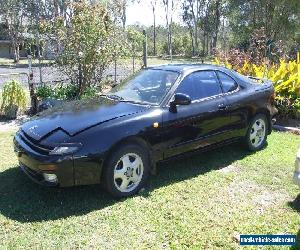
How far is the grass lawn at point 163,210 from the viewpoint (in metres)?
3.87

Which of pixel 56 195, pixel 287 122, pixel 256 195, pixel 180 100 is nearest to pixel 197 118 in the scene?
pixel 180 100

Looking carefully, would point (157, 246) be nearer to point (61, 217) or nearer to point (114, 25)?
point (61, 217)

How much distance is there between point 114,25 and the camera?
1058 centimetres

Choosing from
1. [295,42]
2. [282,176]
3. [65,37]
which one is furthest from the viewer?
[295,42]

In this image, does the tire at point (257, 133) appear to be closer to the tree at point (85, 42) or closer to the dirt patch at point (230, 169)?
the dirt patch at point (230, 169)

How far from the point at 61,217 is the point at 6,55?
55412 millimetres

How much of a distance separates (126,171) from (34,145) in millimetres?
1103

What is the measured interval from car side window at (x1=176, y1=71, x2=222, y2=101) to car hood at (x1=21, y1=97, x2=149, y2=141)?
74cm

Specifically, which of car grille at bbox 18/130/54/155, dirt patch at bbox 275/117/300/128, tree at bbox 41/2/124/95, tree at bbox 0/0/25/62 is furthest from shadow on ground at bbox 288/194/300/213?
tree at bbox 0/0/25/62

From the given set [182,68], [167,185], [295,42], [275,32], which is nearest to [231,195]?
[167,185]

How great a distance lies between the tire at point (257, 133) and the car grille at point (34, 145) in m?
3.39

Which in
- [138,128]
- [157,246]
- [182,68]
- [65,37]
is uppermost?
[65,37]

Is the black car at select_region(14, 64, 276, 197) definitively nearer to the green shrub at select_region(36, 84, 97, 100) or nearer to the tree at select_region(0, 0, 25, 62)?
the green shrub at select_region(36, 84, 97, 100)

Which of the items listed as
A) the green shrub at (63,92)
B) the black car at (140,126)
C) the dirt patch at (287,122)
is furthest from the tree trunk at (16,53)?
the black car at (140,126)
